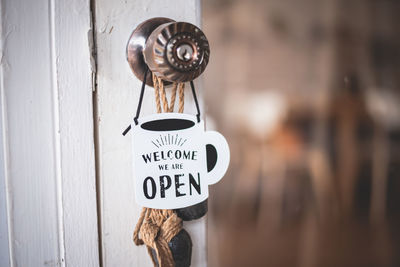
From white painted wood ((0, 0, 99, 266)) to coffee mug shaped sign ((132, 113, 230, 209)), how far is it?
0.08m

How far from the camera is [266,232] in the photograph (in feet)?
6.09

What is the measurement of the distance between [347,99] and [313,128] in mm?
278

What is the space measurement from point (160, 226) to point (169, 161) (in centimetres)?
8

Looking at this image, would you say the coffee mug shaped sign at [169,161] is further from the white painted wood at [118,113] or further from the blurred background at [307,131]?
the blurred background at [307,131]

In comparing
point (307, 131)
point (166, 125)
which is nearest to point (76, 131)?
point (166, 125)

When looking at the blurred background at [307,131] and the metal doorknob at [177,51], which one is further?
the blurred background at [307,131]

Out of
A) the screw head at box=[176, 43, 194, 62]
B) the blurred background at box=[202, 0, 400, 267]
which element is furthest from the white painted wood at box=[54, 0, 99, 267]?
the blurred background at box=[202, 0, 400, 267]

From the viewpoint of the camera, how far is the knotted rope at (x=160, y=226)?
0.35 m

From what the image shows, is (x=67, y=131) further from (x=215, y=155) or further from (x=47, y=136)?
(x=215, y=155)

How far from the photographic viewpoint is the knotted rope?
349 millimetres

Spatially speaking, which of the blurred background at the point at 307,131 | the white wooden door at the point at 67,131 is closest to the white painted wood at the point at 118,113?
the white wooden door at the point at 67,131

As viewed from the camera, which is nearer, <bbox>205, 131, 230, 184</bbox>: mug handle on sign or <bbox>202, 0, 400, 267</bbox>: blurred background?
<bbox>205, 131, 230, 184</bbox>: mug handle on sign

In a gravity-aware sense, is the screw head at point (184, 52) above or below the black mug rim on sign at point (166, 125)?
above

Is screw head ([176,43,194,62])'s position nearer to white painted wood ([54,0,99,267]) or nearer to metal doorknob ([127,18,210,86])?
metal doorknob ([127,18,210,86])
